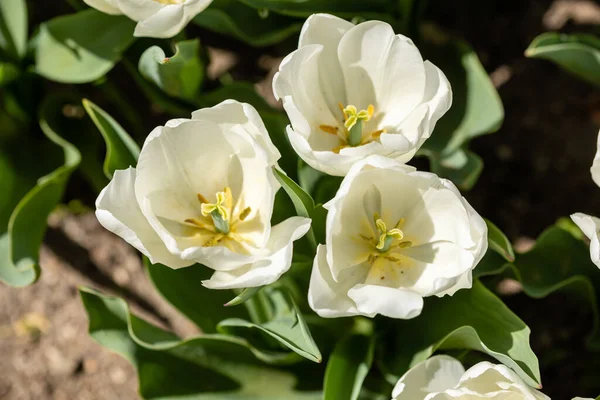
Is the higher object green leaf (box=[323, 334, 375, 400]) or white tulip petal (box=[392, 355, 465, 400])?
white tulip petal (box=[392, 355, 465, 400])

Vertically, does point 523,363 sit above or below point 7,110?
above

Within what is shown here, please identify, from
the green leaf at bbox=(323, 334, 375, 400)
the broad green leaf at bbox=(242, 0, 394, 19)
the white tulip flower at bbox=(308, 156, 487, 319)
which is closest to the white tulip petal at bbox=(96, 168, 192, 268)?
the white tulip flower at bbox=(308, 156, 487, 319)

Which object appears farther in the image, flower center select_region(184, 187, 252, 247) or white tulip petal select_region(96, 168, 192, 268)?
flower center select_region(184, 187, 252, 247)

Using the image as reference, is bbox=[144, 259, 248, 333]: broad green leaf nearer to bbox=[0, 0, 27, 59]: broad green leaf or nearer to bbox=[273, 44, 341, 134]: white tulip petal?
bbox=[273, 44, 341, 134]: white tulip petal

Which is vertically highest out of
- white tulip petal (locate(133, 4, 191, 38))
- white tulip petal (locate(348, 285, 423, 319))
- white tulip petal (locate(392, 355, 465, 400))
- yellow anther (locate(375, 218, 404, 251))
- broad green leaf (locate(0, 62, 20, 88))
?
white tulip petal (locate(133, 4, 191, 38))

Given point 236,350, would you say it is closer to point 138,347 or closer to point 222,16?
point 138,347

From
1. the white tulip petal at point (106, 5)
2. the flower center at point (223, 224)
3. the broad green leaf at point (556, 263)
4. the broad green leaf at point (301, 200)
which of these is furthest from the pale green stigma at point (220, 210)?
the broad green leaf at point (556, 263)

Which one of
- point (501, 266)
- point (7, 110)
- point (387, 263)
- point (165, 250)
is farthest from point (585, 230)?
Answer: point (7, 110)

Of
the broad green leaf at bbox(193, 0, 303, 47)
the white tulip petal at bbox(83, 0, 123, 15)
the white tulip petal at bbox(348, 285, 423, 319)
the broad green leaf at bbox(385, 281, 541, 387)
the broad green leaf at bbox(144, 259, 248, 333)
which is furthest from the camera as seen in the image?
the broad green leaf at bbox(193, 0, 303, 47)
